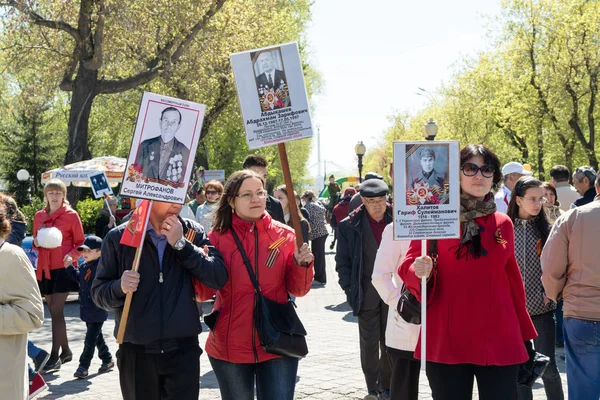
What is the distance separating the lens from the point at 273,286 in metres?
4.84

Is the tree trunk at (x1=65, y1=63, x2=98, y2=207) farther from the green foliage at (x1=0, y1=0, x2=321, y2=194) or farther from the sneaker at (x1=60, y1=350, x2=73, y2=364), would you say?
the sneaker at (x1=60, y1=350, x2=73, y2=364)

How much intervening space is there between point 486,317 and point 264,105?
70.0 inches

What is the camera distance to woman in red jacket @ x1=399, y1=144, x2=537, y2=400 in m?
4.33

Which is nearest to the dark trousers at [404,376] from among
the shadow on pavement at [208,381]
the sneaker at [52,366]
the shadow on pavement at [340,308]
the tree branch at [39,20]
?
the shadow on pavement at [208,381]

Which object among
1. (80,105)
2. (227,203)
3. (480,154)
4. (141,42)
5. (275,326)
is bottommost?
(275,326)

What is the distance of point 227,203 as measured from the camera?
505 centimetres

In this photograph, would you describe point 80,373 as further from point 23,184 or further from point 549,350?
point 23,184

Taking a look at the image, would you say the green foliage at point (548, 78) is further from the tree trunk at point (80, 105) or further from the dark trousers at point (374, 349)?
the dark trousers at point (374, 349)

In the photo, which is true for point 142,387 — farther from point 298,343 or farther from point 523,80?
point 523,80

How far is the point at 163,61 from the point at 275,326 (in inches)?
750

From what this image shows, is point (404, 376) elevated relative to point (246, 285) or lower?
lower

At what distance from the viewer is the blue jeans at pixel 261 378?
15.7 feet

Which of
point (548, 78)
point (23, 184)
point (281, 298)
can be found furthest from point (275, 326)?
point (23, 184)

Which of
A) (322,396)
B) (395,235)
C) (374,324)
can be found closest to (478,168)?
(395,235)
